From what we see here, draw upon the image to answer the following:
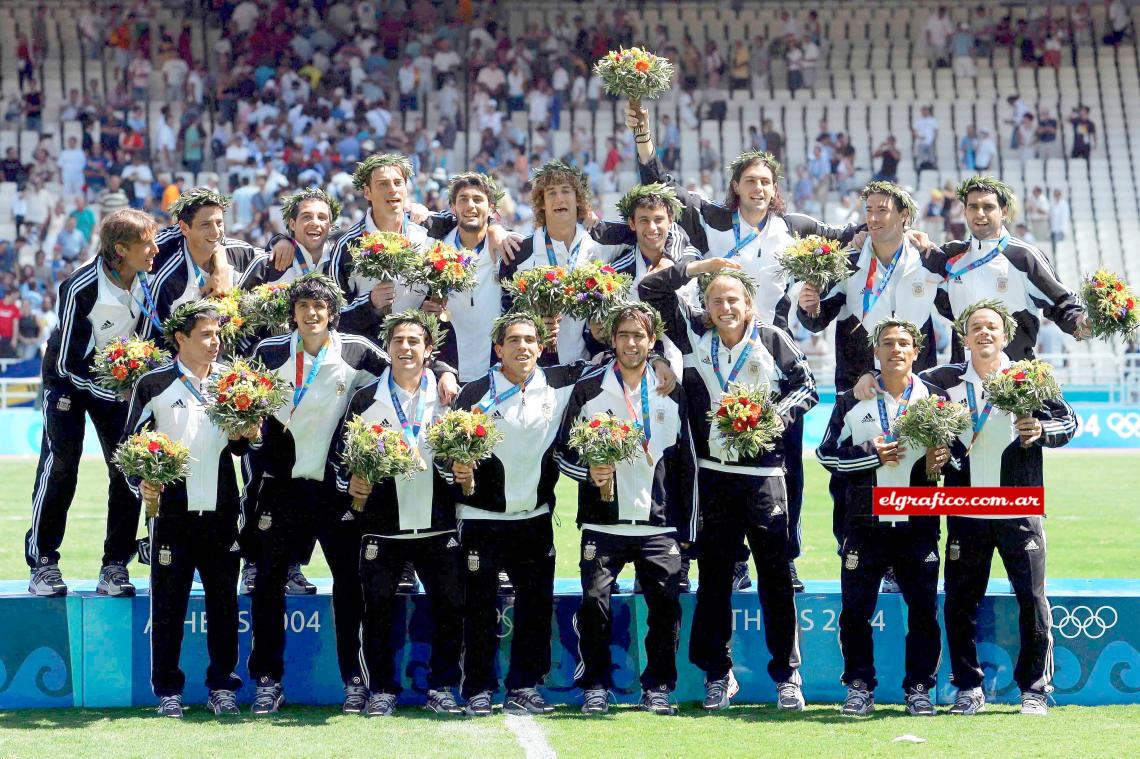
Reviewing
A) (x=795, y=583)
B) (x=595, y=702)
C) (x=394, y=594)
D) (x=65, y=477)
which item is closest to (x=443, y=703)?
(x=394, y=594)

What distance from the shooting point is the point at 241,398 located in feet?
23.2

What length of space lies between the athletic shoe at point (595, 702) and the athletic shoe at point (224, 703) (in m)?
1.58

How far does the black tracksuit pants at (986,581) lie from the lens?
7289mm

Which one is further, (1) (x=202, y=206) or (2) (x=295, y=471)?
(1) (x=202, y=206)

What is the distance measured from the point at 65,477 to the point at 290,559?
1358 millimetres

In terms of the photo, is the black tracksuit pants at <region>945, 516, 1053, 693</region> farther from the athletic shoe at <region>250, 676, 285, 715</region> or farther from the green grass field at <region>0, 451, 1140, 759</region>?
the athletic shoe at <region>250, 676, 285, 715</region>

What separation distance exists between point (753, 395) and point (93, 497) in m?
10.0

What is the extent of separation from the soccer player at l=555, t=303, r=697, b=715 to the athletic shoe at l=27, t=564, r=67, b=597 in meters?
2.49

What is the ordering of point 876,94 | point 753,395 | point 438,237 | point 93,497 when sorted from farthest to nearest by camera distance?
point 876,94 → point 93,497 → point 438,237 → point 753,395

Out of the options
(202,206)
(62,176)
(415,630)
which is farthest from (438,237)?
(62,176)

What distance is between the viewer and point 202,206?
7980mm

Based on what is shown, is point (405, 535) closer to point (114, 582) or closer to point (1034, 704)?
point (114, 582)

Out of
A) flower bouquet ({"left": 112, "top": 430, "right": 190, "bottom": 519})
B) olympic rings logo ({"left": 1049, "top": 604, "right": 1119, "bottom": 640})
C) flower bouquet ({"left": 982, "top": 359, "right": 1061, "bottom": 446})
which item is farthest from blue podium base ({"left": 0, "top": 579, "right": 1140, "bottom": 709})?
flower bouquet ({"left": 982, "top": 359, "right": 1061, "bottom": 446})

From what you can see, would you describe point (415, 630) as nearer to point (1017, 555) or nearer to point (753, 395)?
point (753, 395)
